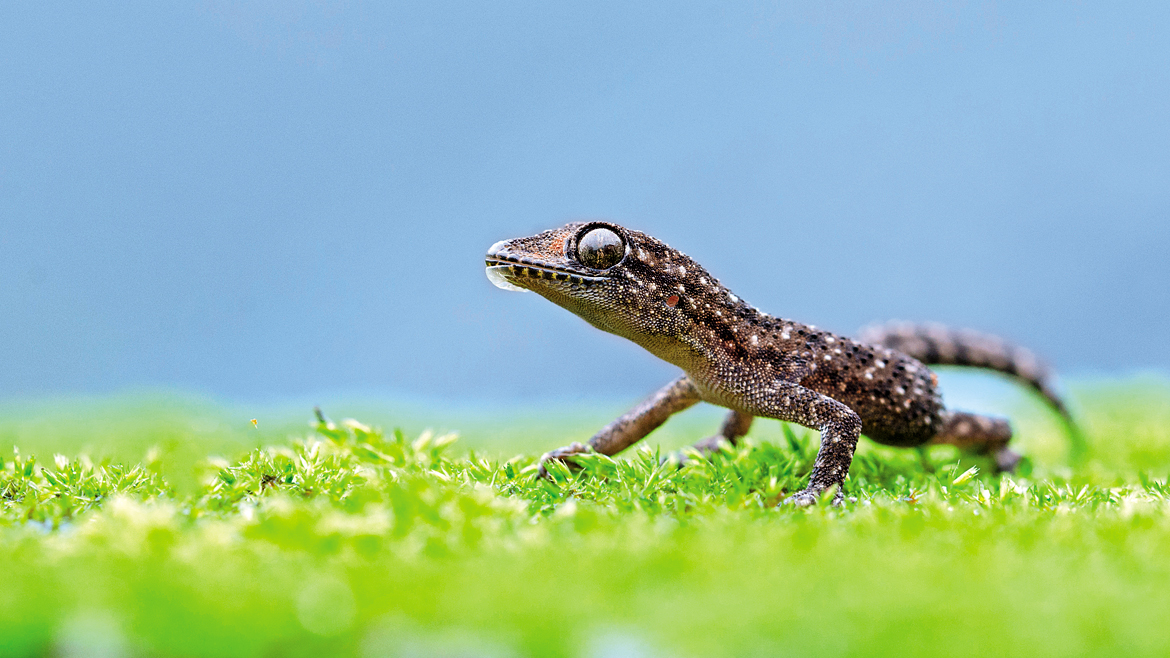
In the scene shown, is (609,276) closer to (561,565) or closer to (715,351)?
(715,351)

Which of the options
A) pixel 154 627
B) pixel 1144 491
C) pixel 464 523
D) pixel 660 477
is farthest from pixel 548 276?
pixel 1144 491

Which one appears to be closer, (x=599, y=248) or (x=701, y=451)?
(x=599, y=248)

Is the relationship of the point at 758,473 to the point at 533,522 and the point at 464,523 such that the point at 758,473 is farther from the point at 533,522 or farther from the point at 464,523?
the point at 464,523

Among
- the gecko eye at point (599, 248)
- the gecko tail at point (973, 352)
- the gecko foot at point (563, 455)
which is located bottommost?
the gecko foot at point (563, 455)

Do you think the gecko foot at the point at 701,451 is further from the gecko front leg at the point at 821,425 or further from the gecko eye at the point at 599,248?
the gecko eye at the point at 599,248

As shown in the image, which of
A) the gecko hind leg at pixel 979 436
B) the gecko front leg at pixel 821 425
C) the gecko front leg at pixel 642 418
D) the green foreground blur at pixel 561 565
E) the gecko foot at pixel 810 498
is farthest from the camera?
the gecko hind leg at pixel 979 436

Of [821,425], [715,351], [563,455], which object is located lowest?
[563,455]

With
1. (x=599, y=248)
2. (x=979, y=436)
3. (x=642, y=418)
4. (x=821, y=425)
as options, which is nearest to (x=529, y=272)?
(x=599, y=248)

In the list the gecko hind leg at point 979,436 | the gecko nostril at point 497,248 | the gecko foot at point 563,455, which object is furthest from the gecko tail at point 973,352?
the gecko nostril at point 497,248
